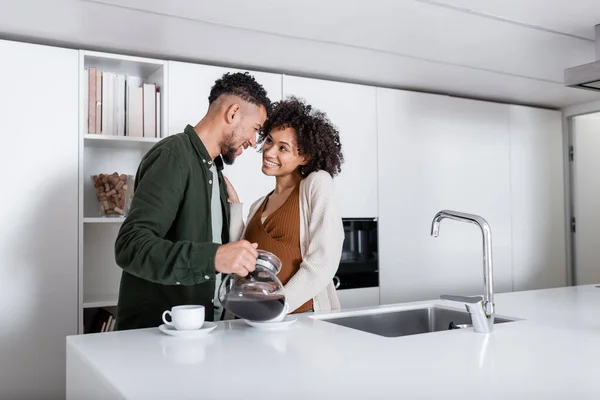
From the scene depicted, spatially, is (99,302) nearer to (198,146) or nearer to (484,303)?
(198,146)

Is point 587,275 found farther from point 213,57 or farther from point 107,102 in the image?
point 107,102

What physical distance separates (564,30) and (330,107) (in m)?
1.41

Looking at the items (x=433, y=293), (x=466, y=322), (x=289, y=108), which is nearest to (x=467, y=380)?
(x=466, y=322)

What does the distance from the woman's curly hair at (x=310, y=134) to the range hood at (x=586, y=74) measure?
1.43m

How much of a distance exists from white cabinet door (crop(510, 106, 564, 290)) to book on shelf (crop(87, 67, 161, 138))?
9.39ft

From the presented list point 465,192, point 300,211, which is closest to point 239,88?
point 300,211

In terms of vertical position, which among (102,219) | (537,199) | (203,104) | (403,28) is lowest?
(102,219)

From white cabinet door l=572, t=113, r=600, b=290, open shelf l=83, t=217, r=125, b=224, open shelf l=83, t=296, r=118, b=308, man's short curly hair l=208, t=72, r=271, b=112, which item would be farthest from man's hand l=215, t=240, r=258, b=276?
white cabinet door l=572, t=113, r=600, b=290

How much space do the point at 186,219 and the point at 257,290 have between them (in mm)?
446

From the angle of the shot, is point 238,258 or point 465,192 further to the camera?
point 465,192

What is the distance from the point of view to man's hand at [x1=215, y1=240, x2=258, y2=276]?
61.3 inches

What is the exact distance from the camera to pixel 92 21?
2705mm

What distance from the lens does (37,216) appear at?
9.67ft

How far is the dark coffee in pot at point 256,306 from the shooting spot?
5.32 feet
